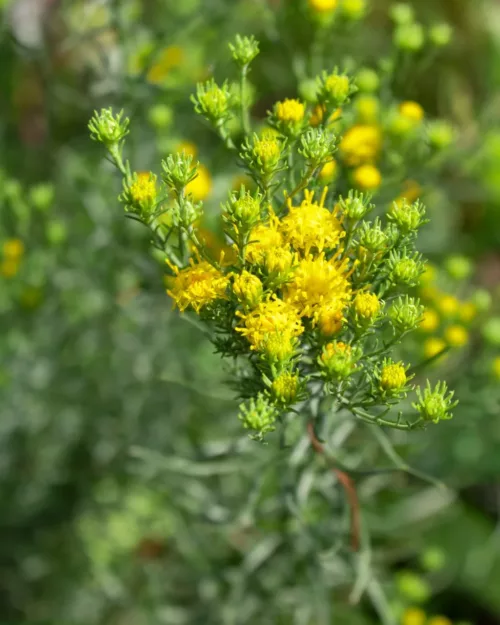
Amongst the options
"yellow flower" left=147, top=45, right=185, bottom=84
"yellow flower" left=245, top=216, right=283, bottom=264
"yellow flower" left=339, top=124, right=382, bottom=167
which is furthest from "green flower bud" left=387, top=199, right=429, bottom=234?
"yellow flower" left=147, top=45, right=185, bottom=84

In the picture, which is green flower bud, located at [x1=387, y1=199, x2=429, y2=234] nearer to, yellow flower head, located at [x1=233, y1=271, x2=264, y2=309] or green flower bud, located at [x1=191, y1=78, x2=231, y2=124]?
yellow flower head, located at [x1=233, y1=271, x2=264, y2=309]

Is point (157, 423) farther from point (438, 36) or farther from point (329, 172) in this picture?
point (438, 36)

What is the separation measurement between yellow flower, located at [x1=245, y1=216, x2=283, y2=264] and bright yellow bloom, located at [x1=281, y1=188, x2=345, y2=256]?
20mm

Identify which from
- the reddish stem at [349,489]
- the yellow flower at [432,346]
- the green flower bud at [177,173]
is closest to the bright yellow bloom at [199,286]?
the green flower bud at [177,173]

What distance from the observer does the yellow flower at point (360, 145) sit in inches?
77.5

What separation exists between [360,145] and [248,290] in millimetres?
916

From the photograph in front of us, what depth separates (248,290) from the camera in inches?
50.2

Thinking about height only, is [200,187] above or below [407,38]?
below

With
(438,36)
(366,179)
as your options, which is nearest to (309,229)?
(366,179)

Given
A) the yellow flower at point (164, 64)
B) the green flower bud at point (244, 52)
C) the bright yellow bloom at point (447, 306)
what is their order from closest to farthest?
1. the green flower bud at point (244, 52)
2. the bright yellow bloom at point (447, 306)
3. the yellow flower at point (164, 64)

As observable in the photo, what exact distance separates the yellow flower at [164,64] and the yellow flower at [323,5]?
91cm

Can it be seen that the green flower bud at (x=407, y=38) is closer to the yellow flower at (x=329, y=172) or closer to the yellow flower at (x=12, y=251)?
the yellow flower at (x=329, y=172)

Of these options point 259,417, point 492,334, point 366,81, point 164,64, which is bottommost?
point 259,417

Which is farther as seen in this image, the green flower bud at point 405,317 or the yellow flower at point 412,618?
the yellow flower at point 412,618
